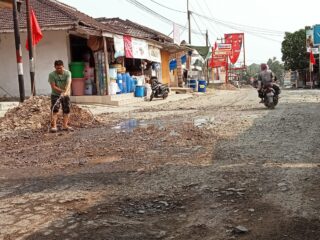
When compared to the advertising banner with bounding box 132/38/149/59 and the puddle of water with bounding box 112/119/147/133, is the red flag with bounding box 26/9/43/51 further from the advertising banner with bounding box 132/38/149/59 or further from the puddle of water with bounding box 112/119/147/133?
the advertising banner with bounding box 132/38/149/59

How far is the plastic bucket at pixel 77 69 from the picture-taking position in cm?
1897

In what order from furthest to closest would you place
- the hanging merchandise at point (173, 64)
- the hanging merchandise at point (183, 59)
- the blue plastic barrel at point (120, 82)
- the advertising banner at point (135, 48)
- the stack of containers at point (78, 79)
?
the hanging merchandise at point (183, 59) → the hanging merchandise at point (173, 64) → the advertising banner at point (135, 48) → the blue plastic barrel at point (120, 82) → the stack of containers at point (78, 79)

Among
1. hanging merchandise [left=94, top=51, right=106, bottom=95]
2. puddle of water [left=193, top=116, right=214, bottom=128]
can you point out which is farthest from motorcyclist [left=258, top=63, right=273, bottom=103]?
hanging merchandise [left=94, top=51, right=106, bottom=95]

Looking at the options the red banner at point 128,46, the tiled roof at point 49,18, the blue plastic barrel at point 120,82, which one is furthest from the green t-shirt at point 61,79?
the red banner at point 128,46

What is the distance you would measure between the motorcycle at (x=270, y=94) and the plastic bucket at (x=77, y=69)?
8.17 meters

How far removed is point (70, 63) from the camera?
19.0 meters

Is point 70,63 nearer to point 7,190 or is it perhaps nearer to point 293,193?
point 7,190

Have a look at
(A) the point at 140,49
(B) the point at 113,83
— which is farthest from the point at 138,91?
(B) the point at 113,83

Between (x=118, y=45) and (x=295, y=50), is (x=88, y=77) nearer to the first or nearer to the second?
(x=118, y=45)

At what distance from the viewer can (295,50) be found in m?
52.9

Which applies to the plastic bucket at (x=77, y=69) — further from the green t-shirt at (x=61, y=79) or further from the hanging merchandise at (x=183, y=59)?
the hanging merchandise at (x=183, y=59)

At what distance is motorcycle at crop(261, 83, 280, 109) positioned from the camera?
560 inches

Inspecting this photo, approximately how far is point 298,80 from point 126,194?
5300 cm

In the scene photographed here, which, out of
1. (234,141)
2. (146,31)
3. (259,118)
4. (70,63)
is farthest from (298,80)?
(234,141)
